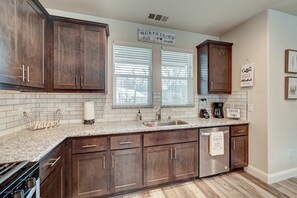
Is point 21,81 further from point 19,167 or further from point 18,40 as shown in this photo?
point 19,167

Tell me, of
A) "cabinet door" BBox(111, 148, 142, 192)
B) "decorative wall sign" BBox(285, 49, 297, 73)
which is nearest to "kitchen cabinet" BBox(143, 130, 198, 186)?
"cabinet door" BBox(111, 148, 142, 192)

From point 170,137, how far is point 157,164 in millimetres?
431

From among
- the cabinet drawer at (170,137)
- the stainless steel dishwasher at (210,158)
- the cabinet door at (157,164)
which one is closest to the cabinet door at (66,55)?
the cabinet drawer at (170,137)

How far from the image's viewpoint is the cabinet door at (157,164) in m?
2.20

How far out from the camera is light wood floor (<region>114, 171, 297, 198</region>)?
2.15 meters

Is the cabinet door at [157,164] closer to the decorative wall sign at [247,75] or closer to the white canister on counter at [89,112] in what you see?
the white canister on counter at [89,112]

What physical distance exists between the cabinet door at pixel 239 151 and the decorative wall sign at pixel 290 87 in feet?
3.22

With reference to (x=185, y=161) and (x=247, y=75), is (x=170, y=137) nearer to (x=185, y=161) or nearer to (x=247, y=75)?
(x=185, y=161)

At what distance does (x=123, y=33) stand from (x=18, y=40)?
1.70m

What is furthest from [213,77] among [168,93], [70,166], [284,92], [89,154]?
[70,166]

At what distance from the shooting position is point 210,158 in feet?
8.36

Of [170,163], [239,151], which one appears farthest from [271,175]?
[170,163]

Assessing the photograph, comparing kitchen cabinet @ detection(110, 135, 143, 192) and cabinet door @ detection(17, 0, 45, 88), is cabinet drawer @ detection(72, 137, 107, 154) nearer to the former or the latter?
kitchen cabinet @ detection(110, 135, 143, 192)

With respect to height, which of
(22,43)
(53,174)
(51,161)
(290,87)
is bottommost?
(53,174)
